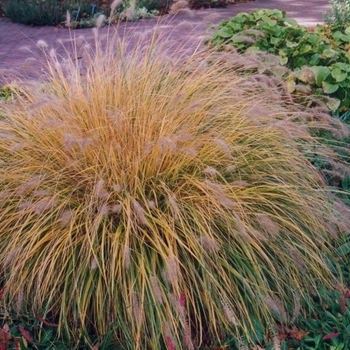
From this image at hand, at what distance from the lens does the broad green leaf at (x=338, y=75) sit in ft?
13.5

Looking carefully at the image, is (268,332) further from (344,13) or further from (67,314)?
(344,13)

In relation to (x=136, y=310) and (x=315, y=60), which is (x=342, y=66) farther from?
(x=136, y=310)

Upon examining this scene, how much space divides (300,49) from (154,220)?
9.15 ft

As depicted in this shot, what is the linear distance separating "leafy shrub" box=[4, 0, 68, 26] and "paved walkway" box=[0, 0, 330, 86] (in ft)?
0.61

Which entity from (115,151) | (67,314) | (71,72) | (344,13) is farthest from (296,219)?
(344,13)

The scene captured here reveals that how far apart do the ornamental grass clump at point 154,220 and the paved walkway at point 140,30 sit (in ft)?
9.57

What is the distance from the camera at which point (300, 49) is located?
4.53 metres

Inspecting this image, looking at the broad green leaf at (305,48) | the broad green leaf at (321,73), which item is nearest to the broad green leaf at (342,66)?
the broad green leaf at (321,73)

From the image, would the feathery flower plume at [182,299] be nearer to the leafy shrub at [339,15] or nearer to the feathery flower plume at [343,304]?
the feathery flower plume at [343,304]

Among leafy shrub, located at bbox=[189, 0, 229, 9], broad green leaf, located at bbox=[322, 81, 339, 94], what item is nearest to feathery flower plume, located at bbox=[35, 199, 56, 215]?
broad green leaf, located at bbox=[322, 81, 339, 94]

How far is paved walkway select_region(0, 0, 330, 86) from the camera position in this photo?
678 cm

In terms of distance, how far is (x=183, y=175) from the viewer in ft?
8.91

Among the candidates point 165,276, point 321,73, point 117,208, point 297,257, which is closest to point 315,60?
point 321,73

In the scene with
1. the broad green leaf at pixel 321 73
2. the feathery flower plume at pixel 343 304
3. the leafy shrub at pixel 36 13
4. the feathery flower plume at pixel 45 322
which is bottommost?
the leafy shrub at pixel 36 13
